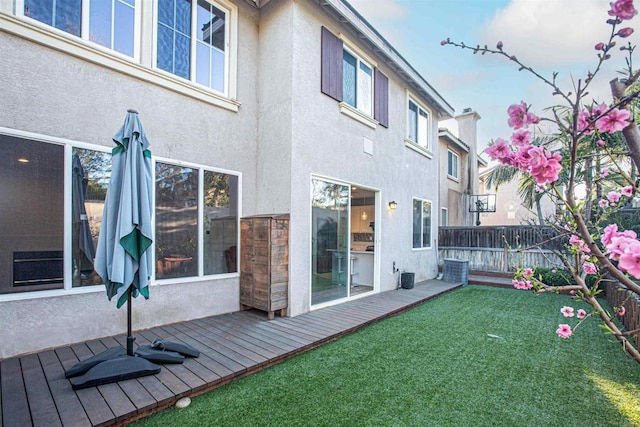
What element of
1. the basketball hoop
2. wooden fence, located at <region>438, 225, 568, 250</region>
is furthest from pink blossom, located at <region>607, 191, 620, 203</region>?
the basketball hoop

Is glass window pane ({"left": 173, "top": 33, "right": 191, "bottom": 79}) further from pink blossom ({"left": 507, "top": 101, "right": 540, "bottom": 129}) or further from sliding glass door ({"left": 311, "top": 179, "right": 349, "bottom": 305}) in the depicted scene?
pink blossom ({"left": 507, "top": 101, "right": 540, "bottom": 129})

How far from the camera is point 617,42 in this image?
158 cm

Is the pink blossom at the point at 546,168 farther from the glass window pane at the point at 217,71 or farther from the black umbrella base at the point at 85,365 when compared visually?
the glass window pane at the point at 217,71

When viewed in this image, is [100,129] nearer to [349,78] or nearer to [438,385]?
[349,78]

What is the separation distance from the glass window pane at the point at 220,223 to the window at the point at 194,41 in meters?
1.70

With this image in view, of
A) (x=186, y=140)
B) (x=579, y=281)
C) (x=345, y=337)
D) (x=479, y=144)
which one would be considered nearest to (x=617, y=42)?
(x=579, y=281)

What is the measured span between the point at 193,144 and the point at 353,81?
392 centimetres

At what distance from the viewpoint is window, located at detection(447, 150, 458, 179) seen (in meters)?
14.4

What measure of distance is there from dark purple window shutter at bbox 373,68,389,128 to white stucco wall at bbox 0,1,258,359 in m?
3.25

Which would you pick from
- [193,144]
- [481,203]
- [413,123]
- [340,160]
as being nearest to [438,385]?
[340,160]

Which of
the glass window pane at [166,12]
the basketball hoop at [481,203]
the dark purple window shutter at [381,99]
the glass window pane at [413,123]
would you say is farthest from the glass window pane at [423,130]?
the glass window pane at [166,12]

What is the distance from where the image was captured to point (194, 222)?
5.22m

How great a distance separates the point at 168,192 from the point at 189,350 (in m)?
2.46

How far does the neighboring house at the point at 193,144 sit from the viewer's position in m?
3.79
